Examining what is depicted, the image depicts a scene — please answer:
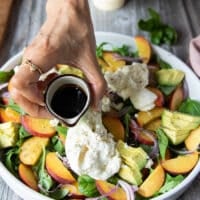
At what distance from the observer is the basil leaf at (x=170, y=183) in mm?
986

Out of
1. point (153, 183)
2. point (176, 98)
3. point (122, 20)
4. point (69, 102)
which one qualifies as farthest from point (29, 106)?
point (122, 20)

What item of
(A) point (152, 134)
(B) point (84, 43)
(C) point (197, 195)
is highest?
(B) point (84, 43)

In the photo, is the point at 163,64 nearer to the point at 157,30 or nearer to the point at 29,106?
the point at 157,30

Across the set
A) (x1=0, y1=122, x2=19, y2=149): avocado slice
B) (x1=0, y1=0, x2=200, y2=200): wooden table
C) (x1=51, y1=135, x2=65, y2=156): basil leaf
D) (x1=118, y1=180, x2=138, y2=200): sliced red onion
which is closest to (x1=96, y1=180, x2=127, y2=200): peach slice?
(x1=118, y1=180, x2=138, y2=200): sliced red onion

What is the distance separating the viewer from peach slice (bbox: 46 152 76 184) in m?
1.00

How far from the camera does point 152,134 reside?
42.6 inches

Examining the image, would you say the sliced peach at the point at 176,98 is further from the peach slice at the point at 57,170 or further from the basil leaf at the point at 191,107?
the peach slice at the point at 57,170

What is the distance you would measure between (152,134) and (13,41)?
542mm

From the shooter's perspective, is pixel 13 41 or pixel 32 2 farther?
pixel 32 2

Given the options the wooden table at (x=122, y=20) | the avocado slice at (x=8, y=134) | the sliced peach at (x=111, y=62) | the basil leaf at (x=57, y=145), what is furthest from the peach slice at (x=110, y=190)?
the wooden table at (x=122, y=20)

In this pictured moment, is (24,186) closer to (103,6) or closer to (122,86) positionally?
(122,86)

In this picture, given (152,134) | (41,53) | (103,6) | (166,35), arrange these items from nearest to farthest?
1. (41,53)
2. (152,134)
3. (166,35)
4. (103,6)

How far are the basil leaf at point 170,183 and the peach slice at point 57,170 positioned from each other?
19 cm

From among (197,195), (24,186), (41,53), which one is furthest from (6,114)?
(197,195)
